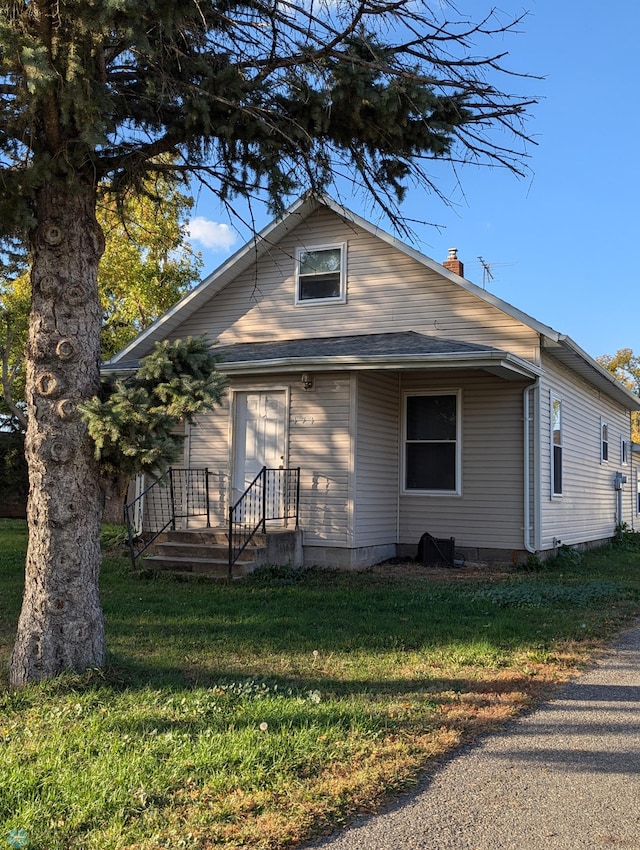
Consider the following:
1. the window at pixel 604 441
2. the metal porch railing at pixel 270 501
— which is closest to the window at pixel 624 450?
the window at pixel 604 441

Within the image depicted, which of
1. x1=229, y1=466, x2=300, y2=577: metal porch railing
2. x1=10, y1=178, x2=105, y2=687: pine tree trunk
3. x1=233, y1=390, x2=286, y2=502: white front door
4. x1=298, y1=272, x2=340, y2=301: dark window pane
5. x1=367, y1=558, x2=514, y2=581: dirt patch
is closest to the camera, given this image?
x1=10, y1=178, x2=105, y2=687: pine tree trunk

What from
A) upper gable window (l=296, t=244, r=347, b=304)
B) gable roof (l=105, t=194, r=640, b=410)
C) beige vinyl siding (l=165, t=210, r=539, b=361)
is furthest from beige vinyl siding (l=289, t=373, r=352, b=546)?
upper gable window (l=296, t=244, r=347, b=304)

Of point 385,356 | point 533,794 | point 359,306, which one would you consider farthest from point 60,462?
point 359,306

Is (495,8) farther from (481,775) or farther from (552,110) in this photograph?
(481,775)

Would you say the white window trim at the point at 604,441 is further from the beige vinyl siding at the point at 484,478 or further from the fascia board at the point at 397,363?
the fascia board at the point at 397,363

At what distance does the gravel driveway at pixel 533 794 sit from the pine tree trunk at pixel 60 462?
2520 millimetres

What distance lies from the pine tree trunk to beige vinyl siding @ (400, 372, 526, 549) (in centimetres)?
794

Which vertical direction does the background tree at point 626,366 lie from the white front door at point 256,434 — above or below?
above

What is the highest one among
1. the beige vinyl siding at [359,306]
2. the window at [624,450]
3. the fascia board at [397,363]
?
the beige vinyl siding at [359,306]

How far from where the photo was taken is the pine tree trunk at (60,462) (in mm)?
4918

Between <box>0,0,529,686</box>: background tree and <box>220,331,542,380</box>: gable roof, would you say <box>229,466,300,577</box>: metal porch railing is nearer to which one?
<box>220,331,542,380</box>: gable roof

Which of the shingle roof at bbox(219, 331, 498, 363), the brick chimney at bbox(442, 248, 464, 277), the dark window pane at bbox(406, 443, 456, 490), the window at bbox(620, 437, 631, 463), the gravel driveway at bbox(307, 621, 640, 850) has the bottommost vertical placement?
the gravel driveway at bbox(307, 621, 640, 850)

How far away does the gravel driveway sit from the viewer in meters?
3.11

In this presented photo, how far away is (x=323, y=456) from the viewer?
11516 millimetres
